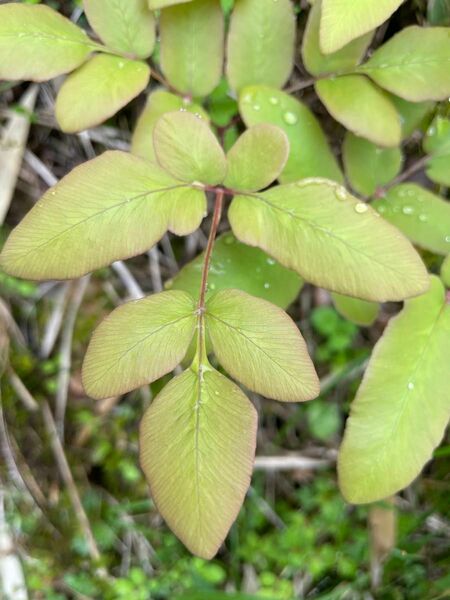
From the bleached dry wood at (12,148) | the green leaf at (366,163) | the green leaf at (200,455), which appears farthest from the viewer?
the bleached dry wood at (12,148)

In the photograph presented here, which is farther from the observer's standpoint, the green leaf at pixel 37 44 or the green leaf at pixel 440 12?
the green leaf at pixel 440 12

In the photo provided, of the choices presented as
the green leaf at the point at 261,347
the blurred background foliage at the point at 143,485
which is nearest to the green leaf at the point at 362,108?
the green leaf at the point at 261,347

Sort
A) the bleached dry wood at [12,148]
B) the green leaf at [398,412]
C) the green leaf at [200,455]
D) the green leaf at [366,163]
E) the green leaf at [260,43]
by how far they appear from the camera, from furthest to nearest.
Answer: the bleached dry wood at [12,148]
the green leaf at [366,163]
the green leaf at [260,43]
the green leaf at [398,412]
the green leaf at [200,455]

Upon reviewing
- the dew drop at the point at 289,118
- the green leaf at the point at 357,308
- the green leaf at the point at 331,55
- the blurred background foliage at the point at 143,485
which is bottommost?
the blurred background foliage at the point at 143,485

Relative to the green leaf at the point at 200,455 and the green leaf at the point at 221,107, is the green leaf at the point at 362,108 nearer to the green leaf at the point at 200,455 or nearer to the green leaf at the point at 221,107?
the green leaf at the point at 221,107

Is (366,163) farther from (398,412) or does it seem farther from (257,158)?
(398,412)

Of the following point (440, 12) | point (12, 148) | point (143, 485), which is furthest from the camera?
point (143, 485)

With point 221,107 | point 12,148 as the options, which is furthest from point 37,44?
point 12,148
